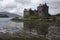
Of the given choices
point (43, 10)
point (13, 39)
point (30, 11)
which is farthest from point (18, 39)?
point (30, 11)

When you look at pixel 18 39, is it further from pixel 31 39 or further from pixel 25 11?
pixel 25 11

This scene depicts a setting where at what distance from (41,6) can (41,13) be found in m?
6.90

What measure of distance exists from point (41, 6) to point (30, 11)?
1904 centimetres

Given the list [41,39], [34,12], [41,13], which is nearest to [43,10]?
[41,13]

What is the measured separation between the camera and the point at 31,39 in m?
26.5

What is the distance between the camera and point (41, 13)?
139 meters

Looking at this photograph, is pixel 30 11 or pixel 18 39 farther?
pixel 30 11

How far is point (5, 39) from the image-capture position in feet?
86.7

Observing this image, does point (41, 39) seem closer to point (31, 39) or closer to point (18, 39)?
point (31, 39)

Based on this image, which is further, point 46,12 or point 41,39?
point 46,12

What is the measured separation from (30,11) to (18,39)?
129 m

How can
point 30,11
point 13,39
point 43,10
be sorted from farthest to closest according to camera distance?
point 30,11, point 43,10, point 13,39

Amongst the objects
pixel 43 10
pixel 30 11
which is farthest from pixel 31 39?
pixel 30 11

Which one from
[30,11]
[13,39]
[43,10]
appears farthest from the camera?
[30,11]
